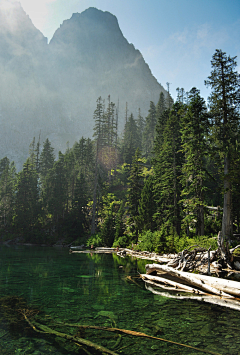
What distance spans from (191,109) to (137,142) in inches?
2341

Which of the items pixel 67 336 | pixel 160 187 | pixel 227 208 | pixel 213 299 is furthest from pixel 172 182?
pixel 67 336

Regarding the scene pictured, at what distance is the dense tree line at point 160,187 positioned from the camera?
66.7 ft

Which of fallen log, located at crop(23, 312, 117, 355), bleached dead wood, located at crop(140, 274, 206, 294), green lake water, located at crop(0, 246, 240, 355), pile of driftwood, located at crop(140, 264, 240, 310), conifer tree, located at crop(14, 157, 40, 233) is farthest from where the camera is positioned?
conifer tree, located at crop(14, 157, 40, 233)

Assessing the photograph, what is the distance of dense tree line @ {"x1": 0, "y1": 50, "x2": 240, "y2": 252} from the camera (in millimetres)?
20328

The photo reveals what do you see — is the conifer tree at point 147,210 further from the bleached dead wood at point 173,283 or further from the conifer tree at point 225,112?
the bleached dead wood at point 173,283

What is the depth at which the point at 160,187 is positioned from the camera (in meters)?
32.1

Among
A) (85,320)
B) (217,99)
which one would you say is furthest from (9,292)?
(217,99)

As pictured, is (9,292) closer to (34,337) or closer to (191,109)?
(34,337)

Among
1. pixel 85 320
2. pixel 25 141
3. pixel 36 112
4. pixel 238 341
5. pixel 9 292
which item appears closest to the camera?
pixel 238 341

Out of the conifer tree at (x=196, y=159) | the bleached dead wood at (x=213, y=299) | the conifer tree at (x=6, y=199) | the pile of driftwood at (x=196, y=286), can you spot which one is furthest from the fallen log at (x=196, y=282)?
the conifer tree at (x=6, y=199)

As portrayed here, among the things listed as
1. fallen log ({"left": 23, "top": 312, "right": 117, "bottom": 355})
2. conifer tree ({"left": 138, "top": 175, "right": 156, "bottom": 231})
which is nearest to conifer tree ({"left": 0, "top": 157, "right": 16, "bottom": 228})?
conifer tree ({"left": 138, "top": 175, "right": 156, "bottom": 231})

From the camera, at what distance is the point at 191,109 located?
76.5ft

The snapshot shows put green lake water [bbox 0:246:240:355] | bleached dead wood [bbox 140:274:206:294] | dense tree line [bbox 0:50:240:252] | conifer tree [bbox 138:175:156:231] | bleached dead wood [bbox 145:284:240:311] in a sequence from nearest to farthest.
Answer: green lake water [bbox 0:246:240:355] → bleached dead wood [bbox 145:284:240:311] → bleached dead wood [bbox 140:274:206:294] → dense tree line [bbox 0:50:240:252] → conifer tree [bbox 138:175:156:231]

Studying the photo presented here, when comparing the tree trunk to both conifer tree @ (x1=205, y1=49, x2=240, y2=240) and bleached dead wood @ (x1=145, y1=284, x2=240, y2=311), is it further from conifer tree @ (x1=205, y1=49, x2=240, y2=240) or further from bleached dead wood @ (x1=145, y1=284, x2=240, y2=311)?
bleached dead wood @ (x1=145, y1=284, x2=240, y2=311)
